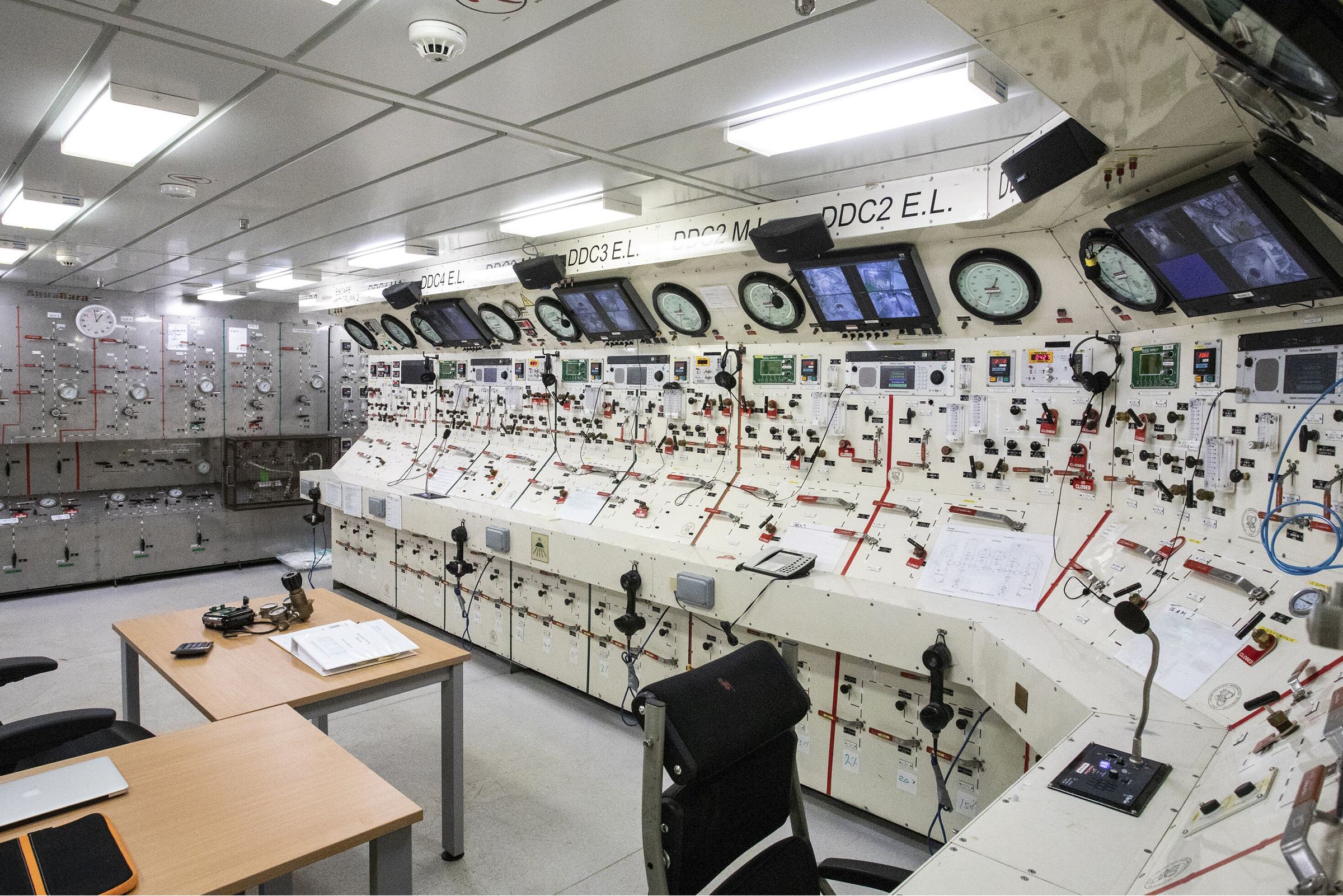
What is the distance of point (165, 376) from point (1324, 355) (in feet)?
28.6

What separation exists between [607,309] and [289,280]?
11.6ft

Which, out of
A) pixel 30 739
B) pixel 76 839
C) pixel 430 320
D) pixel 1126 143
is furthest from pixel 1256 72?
pixel 430 320

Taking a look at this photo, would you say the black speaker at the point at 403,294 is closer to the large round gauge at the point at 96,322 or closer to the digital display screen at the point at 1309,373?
the large round gauge at the point at 96,322

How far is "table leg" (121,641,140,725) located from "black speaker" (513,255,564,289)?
2.89 meters

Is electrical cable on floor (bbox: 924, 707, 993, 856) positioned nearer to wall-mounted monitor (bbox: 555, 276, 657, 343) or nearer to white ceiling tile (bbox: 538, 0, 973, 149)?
white ceiling tile (bbox: 538, 0, 973, 149)

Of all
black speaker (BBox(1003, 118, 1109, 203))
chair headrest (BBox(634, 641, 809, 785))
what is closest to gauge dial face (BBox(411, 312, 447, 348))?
black speaker (BBox(1003, 118, 1109, 203))

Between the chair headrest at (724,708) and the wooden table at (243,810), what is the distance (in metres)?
0.76

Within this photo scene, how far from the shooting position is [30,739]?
2.18 metres

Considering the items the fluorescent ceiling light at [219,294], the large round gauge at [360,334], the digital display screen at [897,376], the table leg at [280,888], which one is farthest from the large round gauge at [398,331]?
the table leg at [280,888]

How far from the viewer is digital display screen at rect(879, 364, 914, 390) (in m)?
3.66

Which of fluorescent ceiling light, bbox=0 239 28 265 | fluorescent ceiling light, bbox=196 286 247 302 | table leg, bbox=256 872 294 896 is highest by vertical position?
fluorescent ceiling light, bbox=196 286 247 302

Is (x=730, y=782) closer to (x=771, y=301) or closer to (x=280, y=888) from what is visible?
(x=280, y=888)

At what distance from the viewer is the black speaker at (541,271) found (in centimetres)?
462

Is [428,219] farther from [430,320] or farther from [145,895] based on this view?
[145,895]
